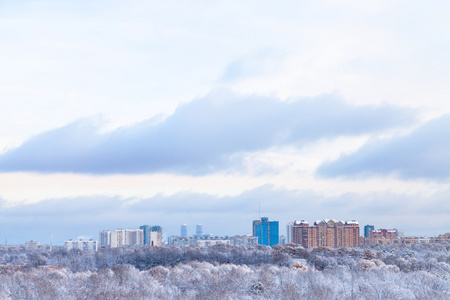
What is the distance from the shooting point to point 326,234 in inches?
7037

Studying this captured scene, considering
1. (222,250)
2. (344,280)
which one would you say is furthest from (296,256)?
(344,280)

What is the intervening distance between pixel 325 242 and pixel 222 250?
65.1m

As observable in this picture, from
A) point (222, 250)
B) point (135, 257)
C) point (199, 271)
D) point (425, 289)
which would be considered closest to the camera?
point (425, 289)

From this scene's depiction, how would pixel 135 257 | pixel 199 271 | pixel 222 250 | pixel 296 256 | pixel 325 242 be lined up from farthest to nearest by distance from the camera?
pixel 325 242 < pixel 222 250 < pixel 135 257 < pixel 296 256 < pixel 199 271

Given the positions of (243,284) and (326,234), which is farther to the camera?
(326,234)

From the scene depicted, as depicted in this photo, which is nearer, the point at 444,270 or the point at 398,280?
the point at 398,280

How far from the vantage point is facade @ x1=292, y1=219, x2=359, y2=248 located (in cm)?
17850

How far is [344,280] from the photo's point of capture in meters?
→ 62.8

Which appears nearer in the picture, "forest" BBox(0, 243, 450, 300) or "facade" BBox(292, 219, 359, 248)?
"forest" BBox(0, 243, 450, 300)

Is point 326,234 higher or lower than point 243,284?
lower

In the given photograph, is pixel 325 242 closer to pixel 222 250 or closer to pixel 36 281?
pixel 222 250

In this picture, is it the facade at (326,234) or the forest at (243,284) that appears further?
the facade at (326,234)

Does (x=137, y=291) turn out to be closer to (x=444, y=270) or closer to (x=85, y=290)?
(x=85, y=290)

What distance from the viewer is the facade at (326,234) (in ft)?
586
